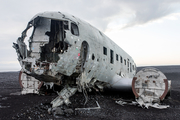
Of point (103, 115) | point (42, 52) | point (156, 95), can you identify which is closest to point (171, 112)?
point (156, 95)

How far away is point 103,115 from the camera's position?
6.28 metres

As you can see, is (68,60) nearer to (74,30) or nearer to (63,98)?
(74,30)

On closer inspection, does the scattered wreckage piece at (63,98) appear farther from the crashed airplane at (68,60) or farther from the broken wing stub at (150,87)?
the broken wing stub at (150,87)

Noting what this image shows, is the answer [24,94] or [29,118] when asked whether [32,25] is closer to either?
[29,118]

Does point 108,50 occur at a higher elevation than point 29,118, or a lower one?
higher

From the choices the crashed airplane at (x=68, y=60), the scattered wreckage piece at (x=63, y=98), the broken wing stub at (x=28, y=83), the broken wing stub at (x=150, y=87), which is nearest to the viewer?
the crashed airplane at (x=68, y=60)

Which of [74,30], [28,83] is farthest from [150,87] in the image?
[28,83]

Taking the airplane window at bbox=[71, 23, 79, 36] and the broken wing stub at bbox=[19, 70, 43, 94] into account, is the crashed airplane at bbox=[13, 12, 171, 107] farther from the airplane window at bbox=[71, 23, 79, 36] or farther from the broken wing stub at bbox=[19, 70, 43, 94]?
the broken wing stub at bbox=[19, 70, 43, 94]

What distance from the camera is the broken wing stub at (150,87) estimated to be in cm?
782

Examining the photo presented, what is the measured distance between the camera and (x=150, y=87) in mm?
8047

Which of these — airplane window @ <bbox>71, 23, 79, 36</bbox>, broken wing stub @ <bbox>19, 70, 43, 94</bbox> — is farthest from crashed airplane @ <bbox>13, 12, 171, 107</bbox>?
broken wing stub @ <bbox>19, 70, 43, 94</bbox>

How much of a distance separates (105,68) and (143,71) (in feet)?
7.18

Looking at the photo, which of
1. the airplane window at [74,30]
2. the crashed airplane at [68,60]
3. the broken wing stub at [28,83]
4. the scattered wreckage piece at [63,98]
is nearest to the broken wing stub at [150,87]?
the crashed airplane at [68,60]

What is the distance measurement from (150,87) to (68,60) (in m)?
4.79
